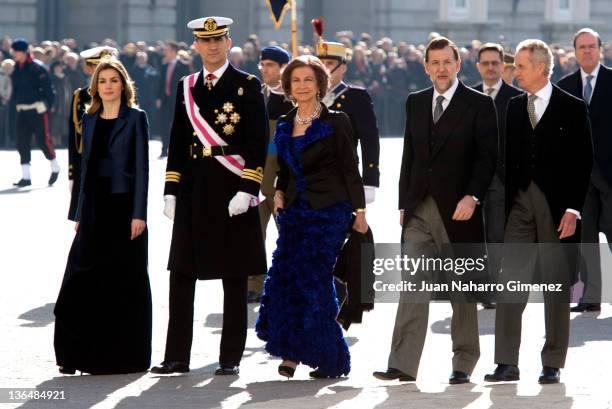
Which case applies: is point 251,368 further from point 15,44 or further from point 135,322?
point 15,44

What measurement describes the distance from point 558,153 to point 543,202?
24 cm

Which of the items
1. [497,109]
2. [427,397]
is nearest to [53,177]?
[497,109]

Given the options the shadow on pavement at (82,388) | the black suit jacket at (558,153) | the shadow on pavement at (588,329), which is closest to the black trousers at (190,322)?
the shadow on pavement at (82,388)

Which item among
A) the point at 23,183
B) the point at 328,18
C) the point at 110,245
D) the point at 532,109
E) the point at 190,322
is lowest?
the point at 23,183

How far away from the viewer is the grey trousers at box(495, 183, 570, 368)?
8.28 m

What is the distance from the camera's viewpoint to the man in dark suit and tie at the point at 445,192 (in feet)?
27.1

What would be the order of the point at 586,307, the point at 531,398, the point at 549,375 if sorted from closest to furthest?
the point at 531,398 < the point at 549,375 < the point at 586,307

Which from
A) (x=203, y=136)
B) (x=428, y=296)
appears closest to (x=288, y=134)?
(x=203, y=136)

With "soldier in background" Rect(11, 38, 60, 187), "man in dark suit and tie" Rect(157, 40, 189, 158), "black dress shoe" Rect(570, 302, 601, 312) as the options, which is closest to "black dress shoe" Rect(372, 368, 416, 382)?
"black dress shoe" Rect(570, 302, 601, 312)

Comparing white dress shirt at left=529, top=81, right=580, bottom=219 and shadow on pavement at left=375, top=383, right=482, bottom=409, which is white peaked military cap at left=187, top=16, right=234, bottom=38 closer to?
white dress shirt at left=529, top=81, right=580, bottom=219

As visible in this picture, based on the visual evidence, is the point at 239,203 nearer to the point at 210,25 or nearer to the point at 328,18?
the point at 210,25

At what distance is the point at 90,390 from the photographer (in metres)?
8.19

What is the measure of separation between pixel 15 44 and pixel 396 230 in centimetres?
770

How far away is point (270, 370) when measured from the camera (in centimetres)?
880
